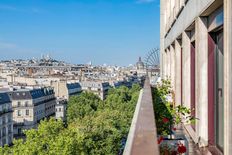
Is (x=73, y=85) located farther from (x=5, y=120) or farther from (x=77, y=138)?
(x=77, y=138)

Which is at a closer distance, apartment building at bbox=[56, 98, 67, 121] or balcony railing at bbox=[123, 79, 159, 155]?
balcony railing at bbox=[123, 79, 159, 155]

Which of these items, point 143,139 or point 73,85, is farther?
point 73,85

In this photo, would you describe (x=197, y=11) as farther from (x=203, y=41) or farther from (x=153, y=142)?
(x=153, y=142)

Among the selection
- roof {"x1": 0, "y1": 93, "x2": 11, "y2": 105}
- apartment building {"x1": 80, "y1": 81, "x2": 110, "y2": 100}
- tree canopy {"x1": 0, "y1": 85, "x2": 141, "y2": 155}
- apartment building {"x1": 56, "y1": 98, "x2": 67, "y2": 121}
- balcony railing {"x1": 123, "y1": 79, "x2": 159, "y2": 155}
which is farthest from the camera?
apartment building {"x1": 80, "y1": 81, "x2": 110, "y2": 100}

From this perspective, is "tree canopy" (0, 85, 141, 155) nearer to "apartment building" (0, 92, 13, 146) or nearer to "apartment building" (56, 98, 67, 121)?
"apartment building" (0, 92, 13, 146)

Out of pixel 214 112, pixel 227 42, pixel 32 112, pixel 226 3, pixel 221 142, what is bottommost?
pixel 32 112

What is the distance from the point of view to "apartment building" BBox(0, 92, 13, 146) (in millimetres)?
55500

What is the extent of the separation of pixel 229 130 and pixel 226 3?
142 cm

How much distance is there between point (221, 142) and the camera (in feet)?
18.9

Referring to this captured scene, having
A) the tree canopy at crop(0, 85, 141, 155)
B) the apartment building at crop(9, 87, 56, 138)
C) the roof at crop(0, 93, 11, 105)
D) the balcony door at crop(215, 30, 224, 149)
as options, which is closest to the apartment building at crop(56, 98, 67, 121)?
the apartment building at crop(9, 87, 56, 138)

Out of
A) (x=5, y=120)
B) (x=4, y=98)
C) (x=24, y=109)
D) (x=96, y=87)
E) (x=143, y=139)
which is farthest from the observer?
(x=96, y=87)

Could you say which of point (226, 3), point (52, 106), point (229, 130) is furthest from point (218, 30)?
point (52, 106)

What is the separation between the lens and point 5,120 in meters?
57.2

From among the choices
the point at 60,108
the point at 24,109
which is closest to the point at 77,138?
the point at 24,109
